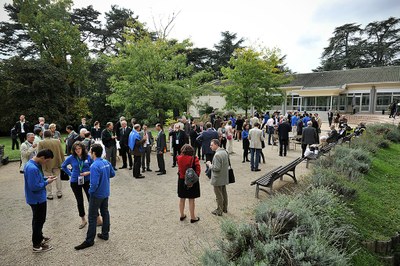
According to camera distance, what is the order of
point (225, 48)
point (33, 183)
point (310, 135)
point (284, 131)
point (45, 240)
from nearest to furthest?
point (33, 183)
point (45, 240)
point (310, 135)
point (284, 131)
point (225, 48)

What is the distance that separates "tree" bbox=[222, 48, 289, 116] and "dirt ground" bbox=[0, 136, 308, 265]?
505 inches

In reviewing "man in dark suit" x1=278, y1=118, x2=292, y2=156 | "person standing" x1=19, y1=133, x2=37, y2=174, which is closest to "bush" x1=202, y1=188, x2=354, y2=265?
"person standing" x1=19, y1=133, x2=37, y2=174

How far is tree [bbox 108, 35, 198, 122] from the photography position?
1308 cm

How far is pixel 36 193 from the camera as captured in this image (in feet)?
14.5

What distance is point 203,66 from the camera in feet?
150

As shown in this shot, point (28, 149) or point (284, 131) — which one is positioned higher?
point (284, 131)

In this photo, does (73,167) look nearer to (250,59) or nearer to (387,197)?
(387,197)

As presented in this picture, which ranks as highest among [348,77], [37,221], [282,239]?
[348,77]

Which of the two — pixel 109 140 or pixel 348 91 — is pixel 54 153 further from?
pixel 348 91

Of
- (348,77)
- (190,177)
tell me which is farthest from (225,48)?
(190,177)

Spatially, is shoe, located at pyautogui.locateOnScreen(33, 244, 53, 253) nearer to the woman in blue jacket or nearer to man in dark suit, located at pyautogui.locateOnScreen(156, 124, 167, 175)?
the woman in blue jacket

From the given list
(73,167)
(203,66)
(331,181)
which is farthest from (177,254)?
(203,66)

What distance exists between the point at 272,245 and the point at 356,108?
35095 mm

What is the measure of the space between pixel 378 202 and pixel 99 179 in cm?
784
